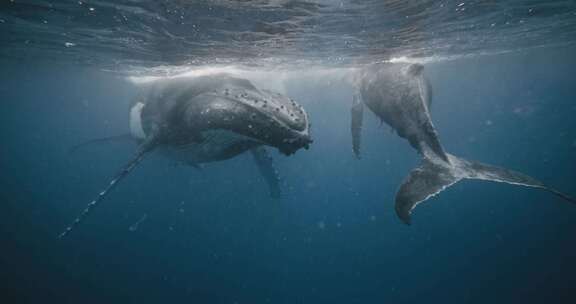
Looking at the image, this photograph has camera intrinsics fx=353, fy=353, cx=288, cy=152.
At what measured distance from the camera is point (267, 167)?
62.5 ft

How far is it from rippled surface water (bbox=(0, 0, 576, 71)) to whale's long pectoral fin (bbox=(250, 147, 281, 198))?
5264mm

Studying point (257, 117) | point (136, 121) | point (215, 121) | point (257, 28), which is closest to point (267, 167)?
point (136, 121)

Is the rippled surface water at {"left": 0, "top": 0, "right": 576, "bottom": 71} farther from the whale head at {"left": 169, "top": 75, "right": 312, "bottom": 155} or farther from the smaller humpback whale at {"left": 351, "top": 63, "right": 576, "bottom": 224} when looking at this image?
the whale head at {"left": 169, "top": 75, "right": 312, "bottom": 155}

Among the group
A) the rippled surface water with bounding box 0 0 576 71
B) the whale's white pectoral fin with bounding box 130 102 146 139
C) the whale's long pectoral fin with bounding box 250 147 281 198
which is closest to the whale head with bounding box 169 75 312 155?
the rippled surface water with bounding box 0 0 576 71

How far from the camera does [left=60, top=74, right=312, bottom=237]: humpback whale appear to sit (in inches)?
244

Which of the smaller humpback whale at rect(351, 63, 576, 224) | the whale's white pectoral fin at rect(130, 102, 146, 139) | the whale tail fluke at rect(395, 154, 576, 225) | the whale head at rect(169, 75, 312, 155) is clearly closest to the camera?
the whale head at rect(169, 75, 312, 155)

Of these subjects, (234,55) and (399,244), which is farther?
(399,244)

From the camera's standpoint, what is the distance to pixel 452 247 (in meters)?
49.5

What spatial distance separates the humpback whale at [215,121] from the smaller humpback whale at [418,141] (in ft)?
9.76

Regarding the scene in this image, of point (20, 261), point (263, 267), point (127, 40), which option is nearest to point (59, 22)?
point (127, 40)

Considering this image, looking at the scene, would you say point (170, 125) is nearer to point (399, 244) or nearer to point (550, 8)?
point (550, 8)

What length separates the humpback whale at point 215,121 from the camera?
6.20 m

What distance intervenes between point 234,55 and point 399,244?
4185cm

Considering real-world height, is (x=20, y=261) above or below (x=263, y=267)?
above
